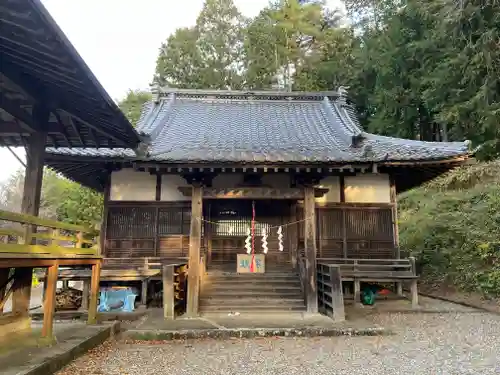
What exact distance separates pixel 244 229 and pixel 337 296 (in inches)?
151

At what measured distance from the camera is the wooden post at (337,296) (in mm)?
7977

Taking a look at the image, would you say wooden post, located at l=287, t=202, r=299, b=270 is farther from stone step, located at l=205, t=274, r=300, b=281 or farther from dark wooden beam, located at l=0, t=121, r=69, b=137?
dark wooden beam, located at l=0, t=121, r=69, b=137

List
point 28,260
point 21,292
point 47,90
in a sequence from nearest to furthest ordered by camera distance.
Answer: point 28,260 → point 47,90 → point 21,292

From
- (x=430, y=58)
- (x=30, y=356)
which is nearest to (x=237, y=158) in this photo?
(x=30, y=356)

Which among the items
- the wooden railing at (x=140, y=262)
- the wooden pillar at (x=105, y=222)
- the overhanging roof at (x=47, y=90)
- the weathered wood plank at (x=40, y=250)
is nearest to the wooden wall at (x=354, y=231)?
the wooden railing at (x=140, y=262)

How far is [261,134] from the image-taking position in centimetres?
1214

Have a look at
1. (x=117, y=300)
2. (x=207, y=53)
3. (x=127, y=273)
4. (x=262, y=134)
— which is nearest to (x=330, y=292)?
(x=127, y=273)

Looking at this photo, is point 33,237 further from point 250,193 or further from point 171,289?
point 250,193

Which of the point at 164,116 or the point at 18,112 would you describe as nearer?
the point at 18,112

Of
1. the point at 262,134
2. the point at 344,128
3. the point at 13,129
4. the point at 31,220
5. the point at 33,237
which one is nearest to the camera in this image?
the point at 31,220

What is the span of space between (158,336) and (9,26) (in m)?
5.46

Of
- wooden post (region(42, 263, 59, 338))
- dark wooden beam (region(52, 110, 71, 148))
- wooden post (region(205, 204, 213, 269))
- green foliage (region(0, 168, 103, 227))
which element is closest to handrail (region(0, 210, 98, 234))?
wooden post (region(42, 263, 59, 338))

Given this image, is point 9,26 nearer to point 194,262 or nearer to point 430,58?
point 194,262

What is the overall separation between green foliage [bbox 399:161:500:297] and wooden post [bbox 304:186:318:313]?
17.3 ft
